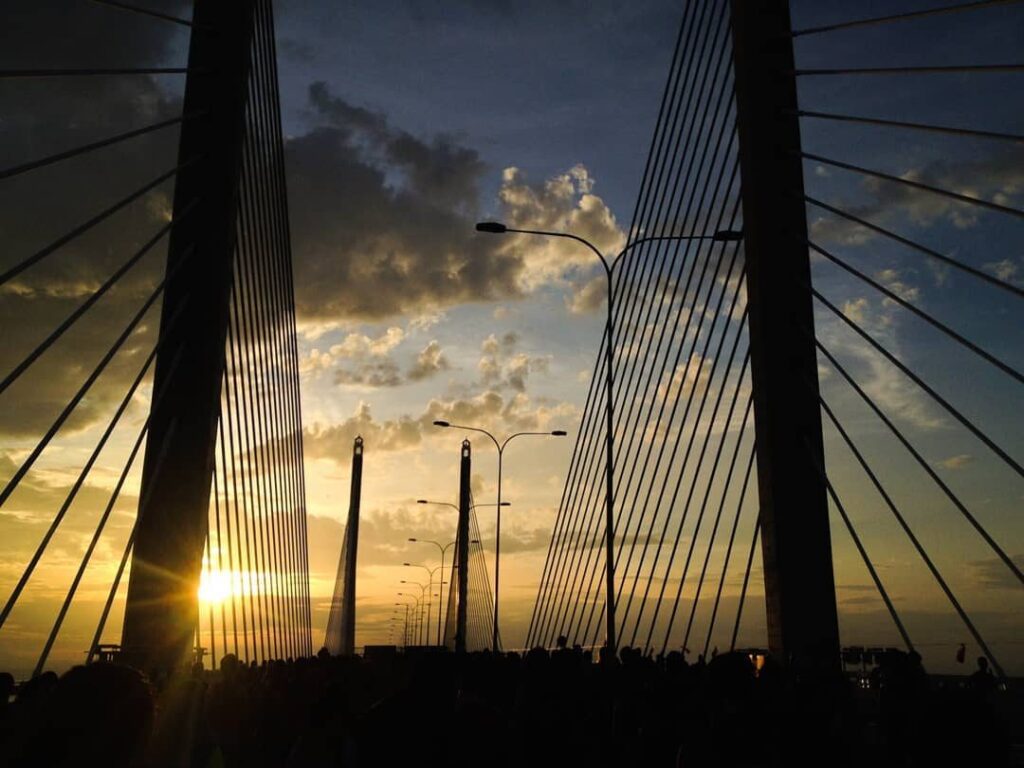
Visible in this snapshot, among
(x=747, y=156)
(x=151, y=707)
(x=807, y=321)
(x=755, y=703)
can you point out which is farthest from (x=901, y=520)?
(x=151, y=707)

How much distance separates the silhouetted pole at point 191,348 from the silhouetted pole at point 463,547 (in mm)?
34431

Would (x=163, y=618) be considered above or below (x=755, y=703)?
above

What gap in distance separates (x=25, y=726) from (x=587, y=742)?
5.81 metres

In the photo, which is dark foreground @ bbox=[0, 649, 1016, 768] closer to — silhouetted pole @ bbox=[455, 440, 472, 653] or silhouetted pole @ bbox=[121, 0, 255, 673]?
silhouetted pole @ bbox=[121, 0, 255, 673]

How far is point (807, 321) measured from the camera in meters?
10.9

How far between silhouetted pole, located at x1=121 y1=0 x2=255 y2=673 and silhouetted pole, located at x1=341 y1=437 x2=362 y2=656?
124ft

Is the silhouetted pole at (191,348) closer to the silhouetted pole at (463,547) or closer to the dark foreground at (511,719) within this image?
the dark foreground at (511,719)

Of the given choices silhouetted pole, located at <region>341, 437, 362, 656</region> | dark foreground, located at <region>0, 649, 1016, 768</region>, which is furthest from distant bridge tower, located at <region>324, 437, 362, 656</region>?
dark foreground, located at <region>0, 649, 1016, 768</region>

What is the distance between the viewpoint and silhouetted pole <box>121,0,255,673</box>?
1080cm

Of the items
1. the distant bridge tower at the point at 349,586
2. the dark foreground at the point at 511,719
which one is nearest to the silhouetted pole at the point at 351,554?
the distant bridge tower at the point at 349,586

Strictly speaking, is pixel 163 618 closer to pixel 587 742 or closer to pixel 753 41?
pixel 587 742

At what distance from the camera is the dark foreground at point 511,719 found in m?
2.91

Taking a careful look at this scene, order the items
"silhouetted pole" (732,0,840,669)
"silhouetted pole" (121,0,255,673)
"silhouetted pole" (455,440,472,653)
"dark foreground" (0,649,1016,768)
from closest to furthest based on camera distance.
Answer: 1. "dark foreground" (0,649,1016,768)
2. "silhouetted pole" (732,0,840,669)
3. "silhouetted pole" (121,0,255,673)
4. "silhouetted pole" (455,440,472,653)

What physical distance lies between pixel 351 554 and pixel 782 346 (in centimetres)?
4104
